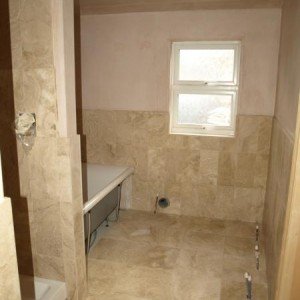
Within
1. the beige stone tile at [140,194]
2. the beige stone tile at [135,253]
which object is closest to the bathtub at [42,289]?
the beige stone tile at [135,253]

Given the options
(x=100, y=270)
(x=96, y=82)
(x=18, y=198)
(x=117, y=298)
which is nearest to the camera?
(x=18, y=198)

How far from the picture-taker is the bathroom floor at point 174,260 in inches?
87.5

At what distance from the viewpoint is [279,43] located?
2.96 meters

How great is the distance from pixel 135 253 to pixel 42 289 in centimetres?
99

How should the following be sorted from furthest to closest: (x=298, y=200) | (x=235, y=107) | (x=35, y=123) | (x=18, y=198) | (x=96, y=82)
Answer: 1. (x=96, y=82)
2. (x=235, y=107)
3. (x=18, y=198)
4. (x=35, y=123)
5. (x=298, y=200)

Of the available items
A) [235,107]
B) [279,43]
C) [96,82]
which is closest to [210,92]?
[235,107]

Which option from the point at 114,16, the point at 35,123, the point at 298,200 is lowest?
the point at 298,200

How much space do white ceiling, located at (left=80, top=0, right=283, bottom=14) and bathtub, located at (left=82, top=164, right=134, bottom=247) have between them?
1.72 meters

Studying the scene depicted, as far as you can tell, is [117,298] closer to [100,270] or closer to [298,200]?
[100,270]

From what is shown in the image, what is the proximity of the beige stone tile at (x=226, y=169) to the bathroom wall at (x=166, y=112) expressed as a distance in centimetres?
1

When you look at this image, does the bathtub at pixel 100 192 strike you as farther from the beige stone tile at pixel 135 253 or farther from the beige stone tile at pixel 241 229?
the beige stone tile at pixel 241 229

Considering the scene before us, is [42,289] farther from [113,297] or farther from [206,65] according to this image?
[206,65]

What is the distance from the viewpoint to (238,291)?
2217 mm

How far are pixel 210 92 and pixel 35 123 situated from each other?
204 cm
